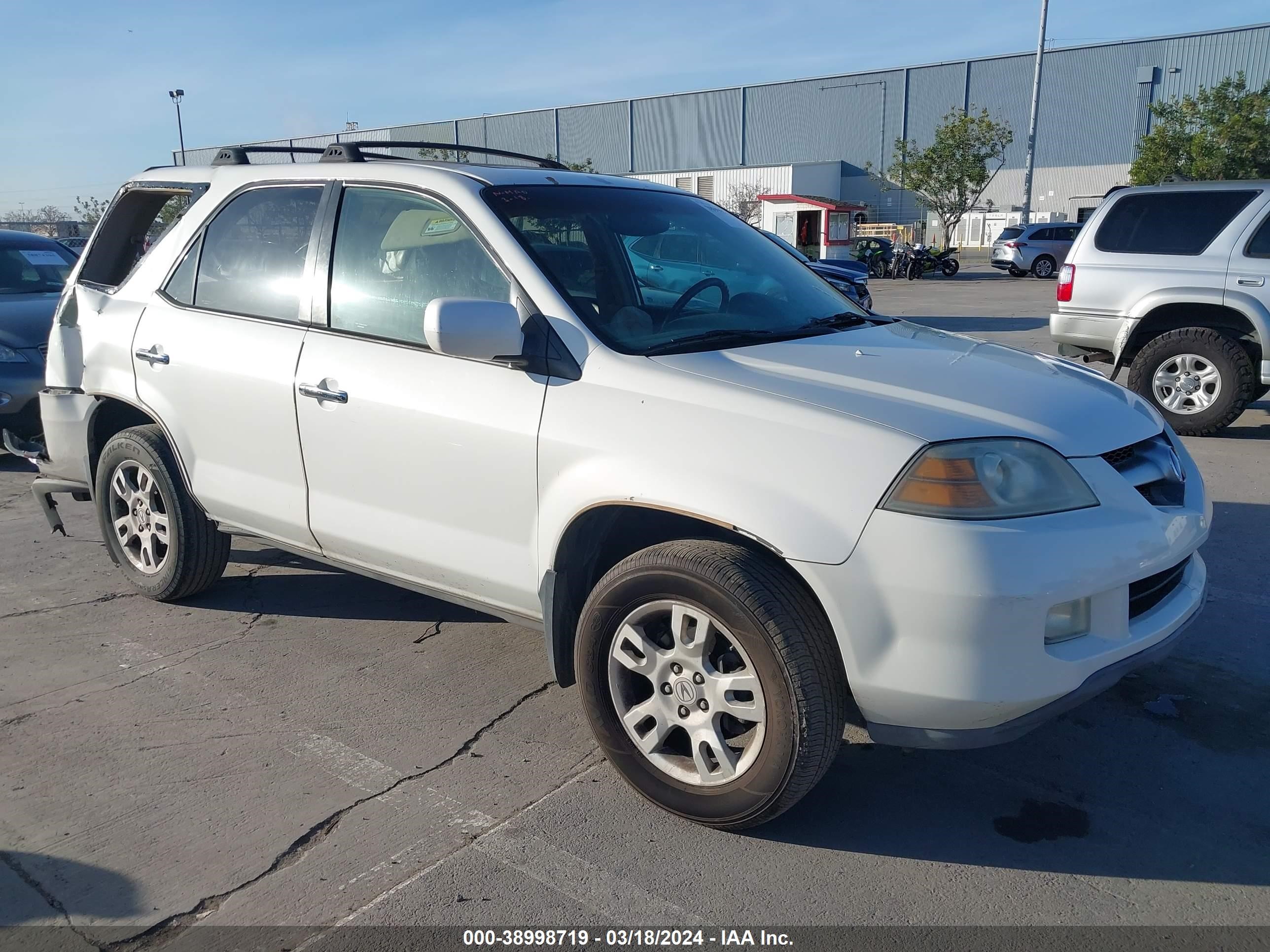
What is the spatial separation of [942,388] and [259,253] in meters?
2.75

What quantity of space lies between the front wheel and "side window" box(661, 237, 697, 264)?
1.41 meters

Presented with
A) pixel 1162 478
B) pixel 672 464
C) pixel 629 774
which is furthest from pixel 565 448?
pixel 1162 478

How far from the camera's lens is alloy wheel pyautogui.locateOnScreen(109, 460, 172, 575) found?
446 centimetres

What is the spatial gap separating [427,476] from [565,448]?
611mm

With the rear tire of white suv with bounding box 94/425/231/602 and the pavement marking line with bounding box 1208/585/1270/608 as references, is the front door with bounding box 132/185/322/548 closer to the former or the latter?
the rear tire of white suv with bounding box 94/425/231/602

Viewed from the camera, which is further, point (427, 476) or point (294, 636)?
point (294, 636)

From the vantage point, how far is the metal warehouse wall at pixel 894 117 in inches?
2014

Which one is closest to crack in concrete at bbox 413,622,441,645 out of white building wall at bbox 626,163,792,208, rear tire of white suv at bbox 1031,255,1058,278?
rear tire of white suv at bbox 1031,255,1058,278

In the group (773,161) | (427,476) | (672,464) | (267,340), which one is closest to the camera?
(672,464)

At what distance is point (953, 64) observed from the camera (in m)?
56.3

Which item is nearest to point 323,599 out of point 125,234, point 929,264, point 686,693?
point 125,234

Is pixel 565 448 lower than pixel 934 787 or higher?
higher

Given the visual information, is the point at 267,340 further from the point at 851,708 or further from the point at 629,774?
the point at 851,708

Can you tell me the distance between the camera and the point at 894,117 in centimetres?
5838
